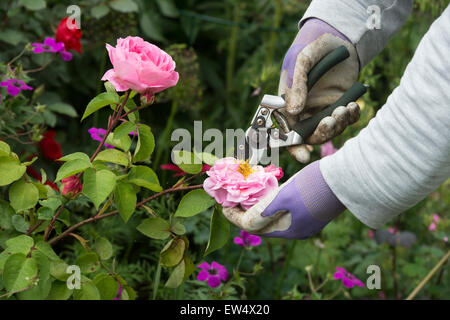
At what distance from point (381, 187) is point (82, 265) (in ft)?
1.94

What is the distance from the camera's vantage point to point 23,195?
3.55 ft

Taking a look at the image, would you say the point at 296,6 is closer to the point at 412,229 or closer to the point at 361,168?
the point at 412,229

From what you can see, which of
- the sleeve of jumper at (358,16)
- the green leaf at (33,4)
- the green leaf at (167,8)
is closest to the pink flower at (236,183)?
the sleeve of jumper at (358,16)

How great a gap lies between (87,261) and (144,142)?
263 millimetres

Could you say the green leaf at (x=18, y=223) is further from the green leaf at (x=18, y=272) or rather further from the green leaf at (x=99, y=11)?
the green leaf at (x=99, y=11)

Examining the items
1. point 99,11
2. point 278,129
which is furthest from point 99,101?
point 99,11

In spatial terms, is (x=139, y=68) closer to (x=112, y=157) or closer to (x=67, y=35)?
(x=112, y=157)

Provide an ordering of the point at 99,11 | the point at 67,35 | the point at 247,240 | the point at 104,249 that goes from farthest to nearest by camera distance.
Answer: the point at 99,11 → the point at 67,35 → the point at 247,240 → the point at 104,249

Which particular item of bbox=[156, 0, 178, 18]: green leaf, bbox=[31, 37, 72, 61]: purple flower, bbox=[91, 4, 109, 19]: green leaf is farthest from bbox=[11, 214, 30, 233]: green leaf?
bbox=[156, 0, 178, 18]: green leaf

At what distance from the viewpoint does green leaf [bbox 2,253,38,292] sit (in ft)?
3.29

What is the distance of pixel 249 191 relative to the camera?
3.62ft

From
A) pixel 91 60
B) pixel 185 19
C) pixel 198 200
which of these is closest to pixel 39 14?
pixel 91 60

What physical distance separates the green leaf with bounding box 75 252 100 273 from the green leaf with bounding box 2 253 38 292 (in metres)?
0.12
